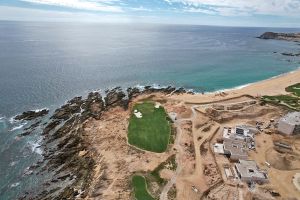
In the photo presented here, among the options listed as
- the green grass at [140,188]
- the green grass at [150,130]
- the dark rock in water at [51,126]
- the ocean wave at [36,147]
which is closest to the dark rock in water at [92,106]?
the dark rock in water at [51,126]

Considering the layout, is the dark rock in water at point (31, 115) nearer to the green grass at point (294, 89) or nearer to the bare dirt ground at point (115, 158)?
the bare dirt ground at point (115, 158)

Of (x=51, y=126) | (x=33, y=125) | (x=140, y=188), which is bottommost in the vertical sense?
(x=33, y=125)

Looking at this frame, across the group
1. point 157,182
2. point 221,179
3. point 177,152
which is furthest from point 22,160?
point 221,179

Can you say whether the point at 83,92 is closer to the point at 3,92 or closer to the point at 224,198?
the point at 3,92

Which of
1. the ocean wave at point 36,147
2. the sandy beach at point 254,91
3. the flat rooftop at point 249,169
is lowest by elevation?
the ocean wave at point 36,147

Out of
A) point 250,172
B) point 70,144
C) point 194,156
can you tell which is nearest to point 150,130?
point 194,156

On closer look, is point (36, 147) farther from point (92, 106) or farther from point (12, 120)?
point (92, 106)
